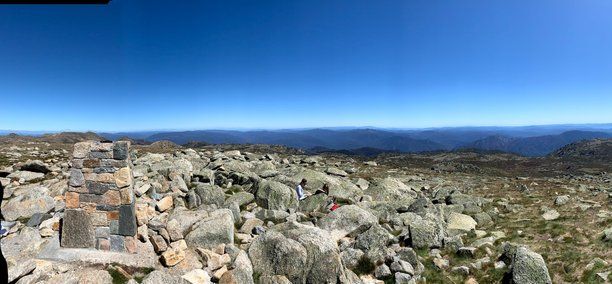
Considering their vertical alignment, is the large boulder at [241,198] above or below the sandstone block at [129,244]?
below

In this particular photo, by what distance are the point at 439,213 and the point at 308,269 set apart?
12779mm

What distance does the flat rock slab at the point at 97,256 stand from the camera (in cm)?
1264

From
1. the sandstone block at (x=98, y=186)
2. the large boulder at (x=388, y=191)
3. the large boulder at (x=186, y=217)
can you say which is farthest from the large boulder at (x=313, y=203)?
the sandstone block at (x=98, y=186)

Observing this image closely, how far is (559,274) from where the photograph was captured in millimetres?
14656

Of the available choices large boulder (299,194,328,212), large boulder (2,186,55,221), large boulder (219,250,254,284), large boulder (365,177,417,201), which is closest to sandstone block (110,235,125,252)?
large boulder (219,250,254,284)

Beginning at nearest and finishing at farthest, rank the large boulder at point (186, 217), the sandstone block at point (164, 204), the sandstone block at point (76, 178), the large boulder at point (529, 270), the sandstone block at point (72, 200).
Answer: the sandstone block at point (76, 178), the sandstone block at point (72, 200), the large boulder at point (529, 270), the large boulder at point (186, 217), the sandstone block at point (164, 204)

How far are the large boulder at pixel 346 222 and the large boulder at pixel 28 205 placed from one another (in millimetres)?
14753

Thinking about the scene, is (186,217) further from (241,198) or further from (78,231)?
(241,198)

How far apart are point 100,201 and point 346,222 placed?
11.8m

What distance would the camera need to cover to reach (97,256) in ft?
41.9

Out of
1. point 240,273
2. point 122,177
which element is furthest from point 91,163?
point 240,273

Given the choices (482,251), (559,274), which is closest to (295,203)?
(482,251)

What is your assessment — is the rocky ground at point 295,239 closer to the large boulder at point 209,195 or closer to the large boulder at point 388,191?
the large boulder at point 209,195

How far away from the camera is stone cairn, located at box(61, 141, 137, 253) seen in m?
13.1
